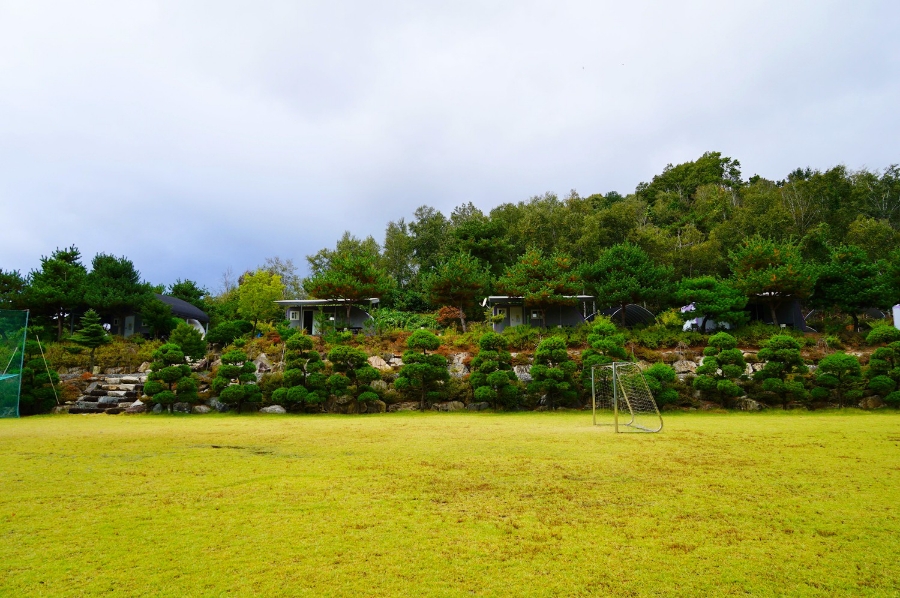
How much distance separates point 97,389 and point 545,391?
1445cm

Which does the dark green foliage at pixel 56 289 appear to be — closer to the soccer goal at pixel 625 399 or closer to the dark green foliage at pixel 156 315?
the dark green foliage at pixel 156 315

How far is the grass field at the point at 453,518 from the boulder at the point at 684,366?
9.30 meters

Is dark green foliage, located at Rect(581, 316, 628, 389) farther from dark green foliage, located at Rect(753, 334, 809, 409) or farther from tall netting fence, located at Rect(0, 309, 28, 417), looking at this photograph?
tall netting fence, located at Rect(0, 309, 28, 417)

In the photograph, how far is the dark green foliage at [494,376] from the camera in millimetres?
15906

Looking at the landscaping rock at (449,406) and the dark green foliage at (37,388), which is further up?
the dark green foliage at (37,388)

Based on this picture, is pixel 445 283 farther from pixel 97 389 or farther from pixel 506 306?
pixel 97 389

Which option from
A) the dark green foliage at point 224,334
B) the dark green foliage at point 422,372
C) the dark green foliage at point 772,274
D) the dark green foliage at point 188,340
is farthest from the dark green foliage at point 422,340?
the dark green foliage at point 772,274

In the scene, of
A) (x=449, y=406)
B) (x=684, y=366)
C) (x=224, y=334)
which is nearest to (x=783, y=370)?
(x=684, y=366)

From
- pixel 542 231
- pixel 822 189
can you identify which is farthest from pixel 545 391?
pixel 822 189

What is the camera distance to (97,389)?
17.5 meters

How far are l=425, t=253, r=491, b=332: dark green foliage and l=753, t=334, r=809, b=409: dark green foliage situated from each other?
42.5ft

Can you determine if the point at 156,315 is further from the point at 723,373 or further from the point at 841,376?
the point at 841,376

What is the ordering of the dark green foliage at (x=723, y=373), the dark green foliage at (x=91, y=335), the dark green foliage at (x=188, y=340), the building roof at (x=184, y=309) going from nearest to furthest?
the dark green foliage at (x=723, y=373), the dark green foliage at (x=91, y=335), the dark green foliage at (x=188, y=340), the building roof at (x=184, y=309)

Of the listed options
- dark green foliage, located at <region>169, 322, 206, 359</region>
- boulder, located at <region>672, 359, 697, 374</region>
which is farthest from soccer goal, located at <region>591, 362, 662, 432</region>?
dark green foliage, located at <region>169, 322, 206, 359</region>
